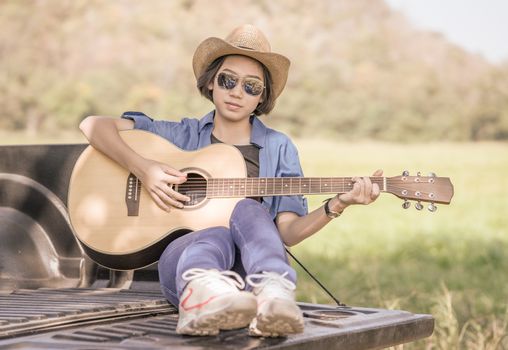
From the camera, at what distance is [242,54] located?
12.1ft

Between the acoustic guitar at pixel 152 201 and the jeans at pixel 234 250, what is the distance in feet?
0.73

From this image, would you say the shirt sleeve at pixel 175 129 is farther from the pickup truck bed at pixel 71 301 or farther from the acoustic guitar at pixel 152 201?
the pickup truck bed at pixel 71 301

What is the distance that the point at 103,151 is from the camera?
374 centimetres

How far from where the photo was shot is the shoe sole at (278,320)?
252cm

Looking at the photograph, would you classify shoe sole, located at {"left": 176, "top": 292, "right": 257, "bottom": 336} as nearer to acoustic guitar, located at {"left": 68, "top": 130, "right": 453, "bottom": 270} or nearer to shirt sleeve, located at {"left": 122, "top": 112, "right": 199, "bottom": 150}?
acoustic guitar, located at {"left": 68, "top": 130, "right": 453, "bottom": 270}

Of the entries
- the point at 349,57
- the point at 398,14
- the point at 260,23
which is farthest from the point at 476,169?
the point at 398,14

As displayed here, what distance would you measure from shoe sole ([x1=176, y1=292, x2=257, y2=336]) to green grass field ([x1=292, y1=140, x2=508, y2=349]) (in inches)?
75.3

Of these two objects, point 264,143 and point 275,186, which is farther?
point 264,143

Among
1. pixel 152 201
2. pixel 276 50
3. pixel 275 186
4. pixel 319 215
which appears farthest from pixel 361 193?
pixel 276 50

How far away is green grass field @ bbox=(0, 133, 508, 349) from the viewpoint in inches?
207

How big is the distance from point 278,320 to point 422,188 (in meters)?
1.10

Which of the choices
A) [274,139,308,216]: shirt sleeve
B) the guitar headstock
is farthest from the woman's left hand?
[274,139,308,216]: shirt sleeve

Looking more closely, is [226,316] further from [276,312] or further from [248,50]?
[248,50]

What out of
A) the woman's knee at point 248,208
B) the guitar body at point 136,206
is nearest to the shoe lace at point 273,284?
the woman's knee at point 248,208
